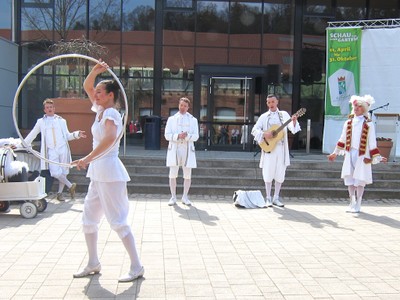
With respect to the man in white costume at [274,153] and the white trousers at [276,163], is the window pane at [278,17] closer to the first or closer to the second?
the man in white costume at [274,153]

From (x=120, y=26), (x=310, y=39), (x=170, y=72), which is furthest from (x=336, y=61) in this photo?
(x=120, y=26)

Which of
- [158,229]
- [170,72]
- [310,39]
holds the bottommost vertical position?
[158,229]

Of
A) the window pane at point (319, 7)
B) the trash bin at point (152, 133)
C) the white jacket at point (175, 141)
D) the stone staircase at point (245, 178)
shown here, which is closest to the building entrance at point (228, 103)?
the trash bin at point (152, 133)

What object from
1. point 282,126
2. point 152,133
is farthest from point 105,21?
point 282,126

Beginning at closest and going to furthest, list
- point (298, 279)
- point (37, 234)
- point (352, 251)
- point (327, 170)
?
1. point (298, 279)
2. point (352, 251)
3. point (37, 234)
4. point (327, 170)

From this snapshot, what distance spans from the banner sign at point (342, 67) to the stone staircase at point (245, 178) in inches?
134

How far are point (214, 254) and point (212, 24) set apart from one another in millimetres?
13234

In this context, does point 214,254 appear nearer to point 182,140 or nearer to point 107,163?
point 107,163

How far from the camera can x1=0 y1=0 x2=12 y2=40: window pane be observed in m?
17.5

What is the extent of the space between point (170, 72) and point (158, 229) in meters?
11.2

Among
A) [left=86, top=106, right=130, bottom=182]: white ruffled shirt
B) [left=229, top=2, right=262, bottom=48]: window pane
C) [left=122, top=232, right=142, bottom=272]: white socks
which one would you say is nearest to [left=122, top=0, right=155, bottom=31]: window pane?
[left=229, top=2, right=262, bottom=48]: window pane

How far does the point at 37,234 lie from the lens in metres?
6.68

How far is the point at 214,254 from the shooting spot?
5875 millimetres

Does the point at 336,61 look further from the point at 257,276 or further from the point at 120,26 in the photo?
the point at 257,276
